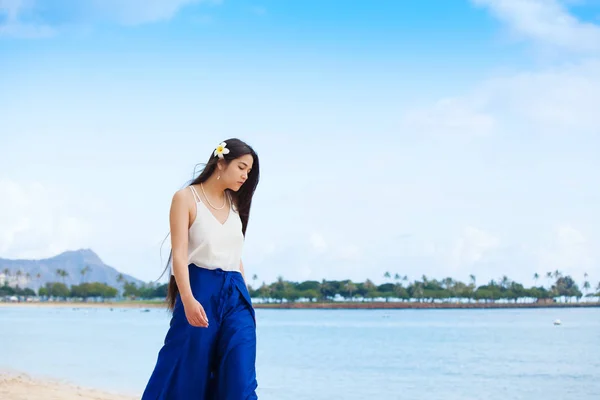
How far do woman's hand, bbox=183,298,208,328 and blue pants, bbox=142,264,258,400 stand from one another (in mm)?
67

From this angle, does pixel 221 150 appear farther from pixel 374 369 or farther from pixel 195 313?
pixel 374 369

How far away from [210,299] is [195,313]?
13 centimetres

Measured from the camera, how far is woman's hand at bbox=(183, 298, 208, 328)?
3.43 m

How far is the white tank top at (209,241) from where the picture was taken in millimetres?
3594

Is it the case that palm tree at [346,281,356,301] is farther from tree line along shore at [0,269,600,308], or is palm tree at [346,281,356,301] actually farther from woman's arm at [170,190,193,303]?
woman's arm at [170,190,193,303]

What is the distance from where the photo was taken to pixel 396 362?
29641 mm

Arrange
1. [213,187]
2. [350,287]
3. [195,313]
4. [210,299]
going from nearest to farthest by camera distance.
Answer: [195,313], [210,299], [213,187], [350,287]

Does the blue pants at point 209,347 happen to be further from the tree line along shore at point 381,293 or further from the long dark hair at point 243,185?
the tree line along shore at point 381,293

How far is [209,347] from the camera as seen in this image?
11.5ft

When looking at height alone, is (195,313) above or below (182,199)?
below

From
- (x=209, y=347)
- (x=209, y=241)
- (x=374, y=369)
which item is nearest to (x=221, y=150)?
(x=209, y=241)

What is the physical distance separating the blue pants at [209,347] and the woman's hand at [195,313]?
0.22ft

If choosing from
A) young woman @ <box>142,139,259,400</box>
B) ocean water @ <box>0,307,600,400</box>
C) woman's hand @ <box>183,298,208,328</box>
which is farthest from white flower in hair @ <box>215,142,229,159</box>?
ocean water @ <box>0,307,600,400</box>

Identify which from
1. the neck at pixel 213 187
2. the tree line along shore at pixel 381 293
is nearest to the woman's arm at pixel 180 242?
the neck at pixel 213 187
